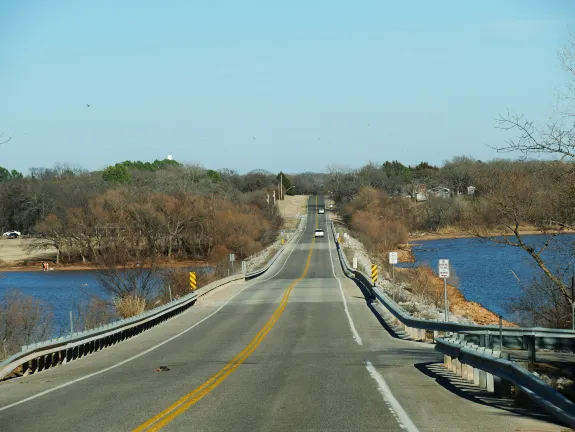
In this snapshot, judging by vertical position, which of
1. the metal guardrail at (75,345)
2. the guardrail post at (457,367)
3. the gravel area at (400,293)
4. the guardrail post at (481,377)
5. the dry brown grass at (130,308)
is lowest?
the gravel area at (400,293)

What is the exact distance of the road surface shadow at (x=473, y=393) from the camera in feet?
31.4

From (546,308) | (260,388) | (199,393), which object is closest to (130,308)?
(546,308)

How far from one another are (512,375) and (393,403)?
1.85 meters

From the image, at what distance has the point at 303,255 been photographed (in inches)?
3327

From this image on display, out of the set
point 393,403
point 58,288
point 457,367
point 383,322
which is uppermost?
point 393,403

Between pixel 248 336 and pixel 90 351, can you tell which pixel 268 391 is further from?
pixel 248 336

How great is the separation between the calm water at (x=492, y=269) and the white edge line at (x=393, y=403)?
39.1 ft

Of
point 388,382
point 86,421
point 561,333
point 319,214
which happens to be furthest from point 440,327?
point 319,214

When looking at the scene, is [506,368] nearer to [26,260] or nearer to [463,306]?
[463,306]

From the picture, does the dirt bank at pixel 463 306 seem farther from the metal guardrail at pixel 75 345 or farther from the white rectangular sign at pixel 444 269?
the metal guardrail at pixel 75 345

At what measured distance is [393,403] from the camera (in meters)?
10.7

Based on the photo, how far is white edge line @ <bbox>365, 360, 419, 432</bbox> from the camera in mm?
9016

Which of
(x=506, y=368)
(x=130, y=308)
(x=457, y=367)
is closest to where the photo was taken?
(x=506, y=368)

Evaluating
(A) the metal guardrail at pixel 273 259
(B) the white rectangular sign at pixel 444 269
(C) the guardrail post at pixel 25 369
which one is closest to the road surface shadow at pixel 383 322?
(B) the white rectangular sign at pixel 444 269
